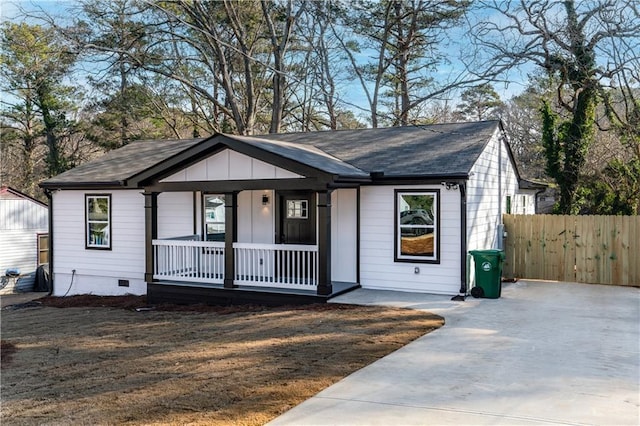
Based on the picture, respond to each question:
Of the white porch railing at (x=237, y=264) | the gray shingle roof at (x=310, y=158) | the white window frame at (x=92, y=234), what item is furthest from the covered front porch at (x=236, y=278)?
the white window frame at (x=92, y=234)

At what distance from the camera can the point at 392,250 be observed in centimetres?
1128

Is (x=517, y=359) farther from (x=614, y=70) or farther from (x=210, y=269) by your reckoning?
(x=614, y=70)

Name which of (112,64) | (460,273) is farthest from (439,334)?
(112,64)

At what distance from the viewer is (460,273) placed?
421 inches

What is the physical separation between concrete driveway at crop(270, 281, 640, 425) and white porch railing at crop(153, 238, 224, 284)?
190 inches

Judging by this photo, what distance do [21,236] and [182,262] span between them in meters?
13.3

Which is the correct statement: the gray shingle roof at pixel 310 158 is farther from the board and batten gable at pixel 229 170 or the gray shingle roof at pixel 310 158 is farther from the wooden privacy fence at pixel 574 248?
the wooden privacy fence at pixel 574 248

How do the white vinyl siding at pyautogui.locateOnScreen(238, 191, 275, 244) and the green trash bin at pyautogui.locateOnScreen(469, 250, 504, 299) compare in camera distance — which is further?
the white vinyl siding at pyautogui.locateOnScreen(238, 191, 275, 244)

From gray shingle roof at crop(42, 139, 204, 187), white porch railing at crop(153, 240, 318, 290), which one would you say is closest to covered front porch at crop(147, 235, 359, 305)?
white porch railing at crop(153, 240, 318, 290)

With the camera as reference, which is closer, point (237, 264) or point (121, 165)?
point (237, 264)

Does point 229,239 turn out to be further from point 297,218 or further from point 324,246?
point 324,246

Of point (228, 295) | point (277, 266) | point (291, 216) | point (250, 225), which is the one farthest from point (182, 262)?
point (291, 216)

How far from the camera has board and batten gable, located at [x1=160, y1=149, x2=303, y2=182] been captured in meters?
10.7

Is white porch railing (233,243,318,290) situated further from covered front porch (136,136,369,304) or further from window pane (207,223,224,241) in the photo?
window pane (207,223,224,241)
